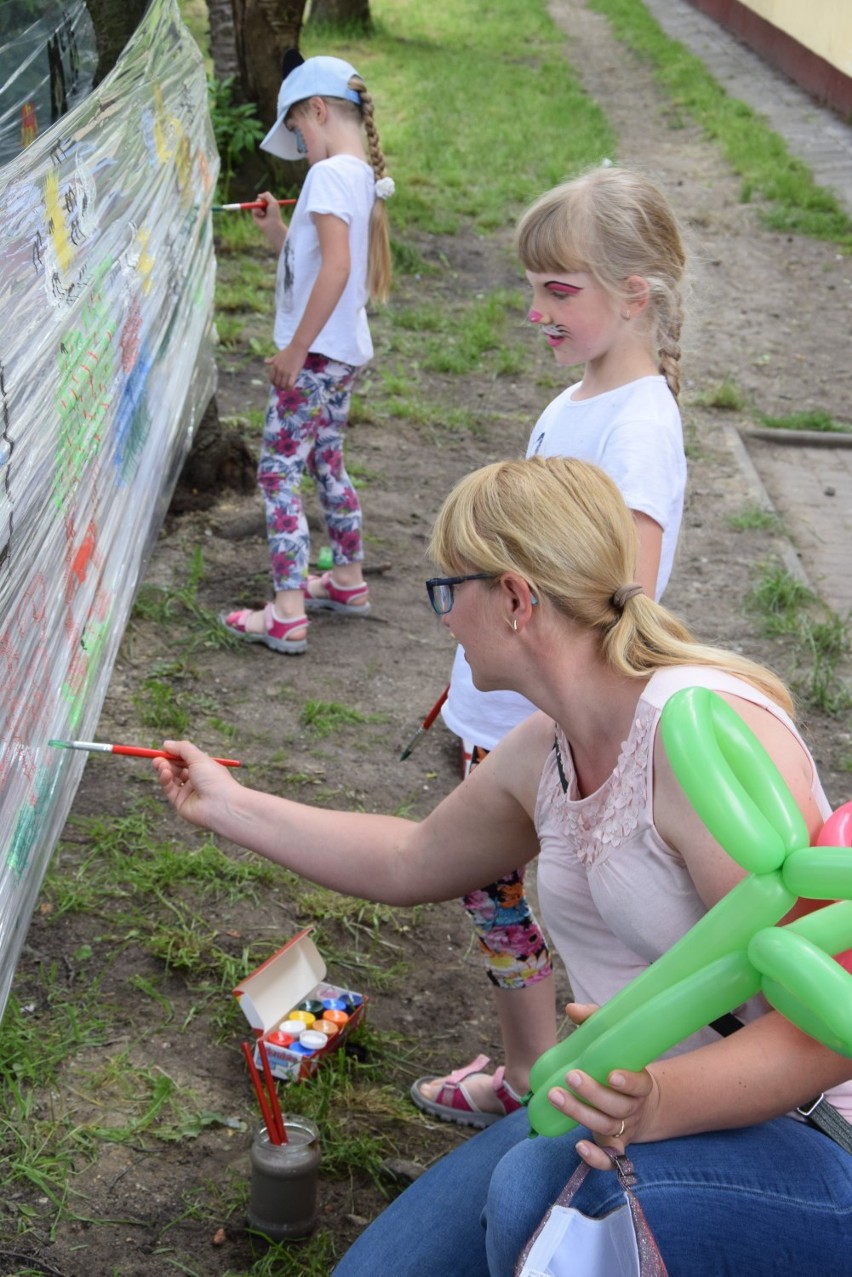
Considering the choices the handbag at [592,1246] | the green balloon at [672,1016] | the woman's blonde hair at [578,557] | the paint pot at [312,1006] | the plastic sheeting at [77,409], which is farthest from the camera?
the paint pot at [312,1006]

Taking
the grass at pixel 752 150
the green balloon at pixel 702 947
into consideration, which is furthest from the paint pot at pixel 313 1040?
the grass at pixel 752 150

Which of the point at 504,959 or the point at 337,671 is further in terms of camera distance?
the point at 337,671

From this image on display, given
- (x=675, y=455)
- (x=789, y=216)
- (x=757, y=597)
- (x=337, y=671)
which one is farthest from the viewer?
(x=789, y=216)

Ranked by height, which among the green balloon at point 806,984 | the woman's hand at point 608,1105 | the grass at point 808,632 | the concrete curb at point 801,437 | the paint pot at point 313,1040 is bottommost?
the concrete curb at point 801,437

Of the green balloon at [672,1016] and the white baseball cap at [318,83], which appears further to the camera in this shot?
the white baseball cap at [318,83]

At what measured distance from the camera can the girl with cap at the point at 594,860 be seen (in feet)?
5.09

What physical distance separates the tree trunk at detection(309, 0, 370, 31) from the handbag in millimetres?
15313

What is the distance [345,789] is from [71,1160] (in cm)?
134

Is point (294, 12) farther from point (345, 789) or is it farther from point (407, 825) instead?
point (407, 825)

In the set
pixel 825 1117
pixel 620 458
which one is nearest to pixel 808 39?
pixel 620 458

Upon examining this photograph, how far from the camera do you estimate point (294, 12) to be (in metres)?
7.05

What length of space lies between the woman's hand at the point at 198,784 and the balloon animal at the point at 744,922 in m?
0.80

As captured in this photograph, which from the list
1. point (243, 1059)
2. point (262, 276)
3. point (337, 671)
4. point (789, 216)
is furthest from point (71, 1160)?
point (789, 216)

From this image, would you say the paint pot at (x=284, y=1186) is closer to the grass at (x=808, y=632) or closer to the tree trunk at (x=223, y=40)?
the grass at (x=808, y=632)
